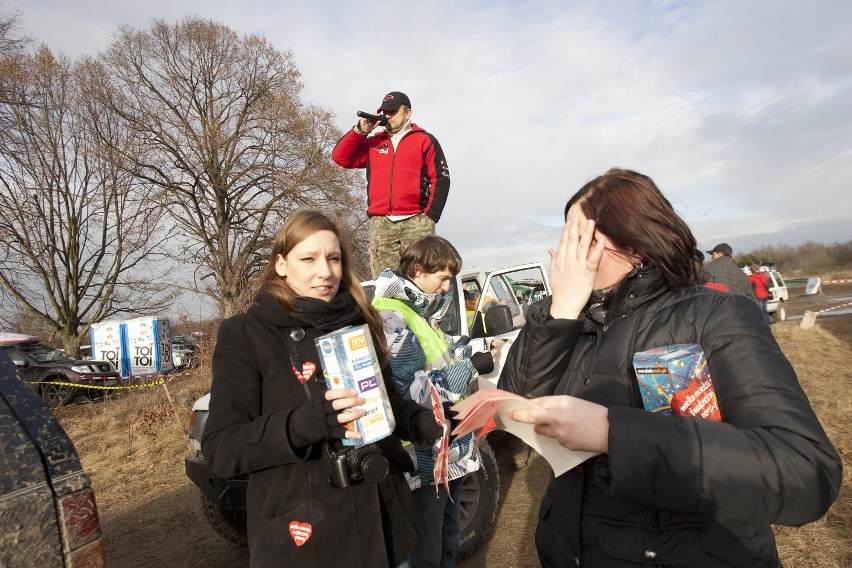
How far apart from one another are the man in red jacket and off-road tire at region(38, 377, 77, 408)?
9709 millimetres

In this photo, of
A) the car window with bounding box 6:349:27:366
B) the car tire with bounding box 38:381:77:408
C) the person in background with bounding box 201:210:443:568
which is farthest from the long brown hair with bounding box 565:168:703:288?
the car window with bounding box 6:349:27:366

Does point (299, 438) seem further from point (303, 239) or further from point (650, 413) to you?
point (650, 413)

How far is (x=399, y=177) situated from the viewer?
13.9 ft

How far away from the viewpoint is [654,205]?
136 centimetres

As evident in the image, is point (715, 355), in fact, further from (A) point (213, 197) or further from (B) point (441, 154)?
(A) point (213, 197)

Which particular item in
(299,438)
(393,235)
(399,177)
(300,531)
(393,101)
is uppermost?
(393,101)

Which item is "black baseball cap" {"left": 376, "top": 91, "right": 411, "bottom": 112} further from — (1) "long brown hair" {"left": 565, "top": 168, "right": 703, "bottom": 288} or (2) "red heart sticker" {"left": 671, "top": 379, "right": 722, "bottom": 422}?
(2) "red heart sticker" {"left": 671, "top": 379, "right": 722, "bottom": 422}

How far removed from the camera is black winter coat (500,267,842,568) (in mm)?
991

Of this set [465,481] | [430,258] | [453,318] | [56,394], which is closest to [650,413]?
[430,258]

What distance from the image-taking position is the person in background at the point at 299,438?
1.59 metres

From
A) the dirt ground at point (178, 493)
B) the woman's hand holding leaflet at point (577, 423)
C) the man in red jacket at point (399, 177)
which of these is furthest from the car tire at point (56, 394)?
the woman's hand holding leaflet at point (577, 423)

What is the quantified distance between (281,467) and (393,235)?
112 inches

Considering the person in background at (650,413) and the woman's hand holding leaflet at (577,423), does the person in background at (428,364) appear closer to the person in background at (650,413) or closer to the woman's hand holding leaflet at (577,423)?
the person in background at (650,413)

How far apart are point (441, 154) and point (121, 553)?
13.9ft
